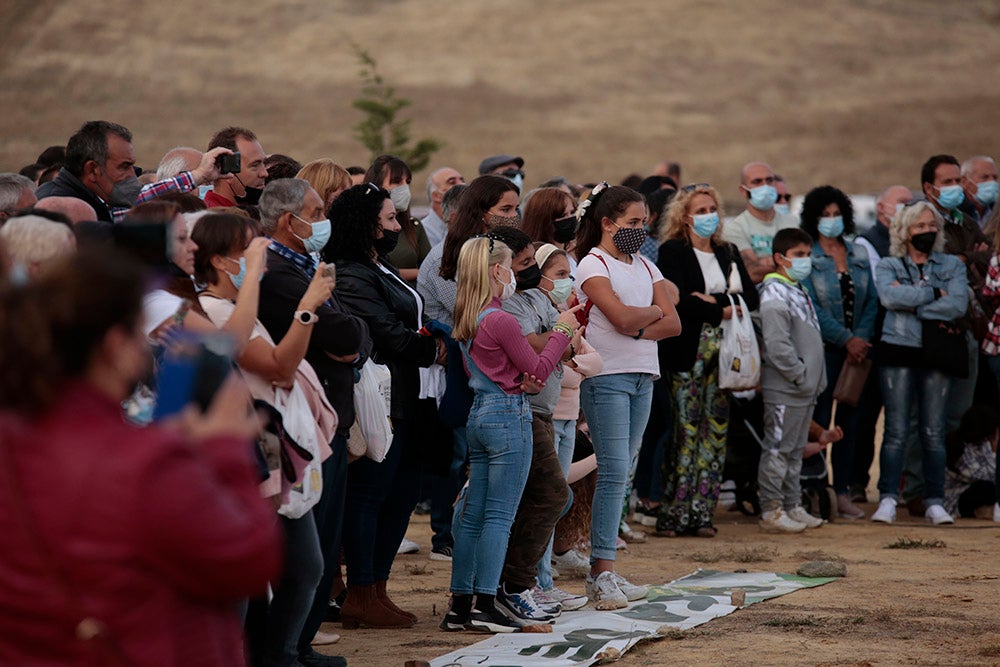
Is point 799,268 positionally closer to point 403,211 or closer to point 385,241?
point 403,211

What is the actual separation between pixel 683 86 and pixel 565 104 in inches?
259

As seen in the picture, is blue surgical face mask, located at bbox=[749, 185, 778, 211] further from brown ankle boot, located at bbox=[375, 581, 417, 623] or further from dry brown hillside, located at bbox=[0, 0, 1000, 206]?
dry brown hillside, located at bbox=[0, 0, 1000, 206]

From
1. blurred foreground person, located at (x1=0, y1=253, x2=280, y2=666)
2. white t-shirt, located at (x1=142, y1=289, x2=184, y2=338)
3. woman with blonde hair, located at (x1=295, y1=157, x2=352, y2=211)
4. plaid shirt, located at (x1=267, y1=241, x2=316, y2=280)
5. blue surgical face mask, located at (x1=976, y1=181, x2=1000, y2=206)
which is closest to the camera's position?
blurred foreground person, located at (x1=0, y1=253, x2=280, y2=666)

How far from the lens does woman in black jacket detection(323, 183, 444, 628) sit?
6.75 metres

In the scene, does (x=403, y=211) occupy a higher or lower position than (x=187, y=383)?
higher

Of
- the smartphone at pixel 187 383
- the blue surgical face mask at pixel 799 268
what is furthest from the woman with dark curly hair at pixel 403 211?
the smartphone at pixel 187 383

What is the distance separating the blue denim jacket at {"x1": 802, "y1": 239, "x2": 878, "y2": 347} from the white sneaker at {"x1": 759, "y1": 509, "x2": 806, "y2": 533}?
56.6 inches

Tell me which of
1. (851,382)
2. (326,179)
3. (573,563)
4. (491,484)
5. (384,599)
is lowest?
(573,563)

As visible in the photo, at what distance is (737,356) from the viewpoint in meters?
9.80

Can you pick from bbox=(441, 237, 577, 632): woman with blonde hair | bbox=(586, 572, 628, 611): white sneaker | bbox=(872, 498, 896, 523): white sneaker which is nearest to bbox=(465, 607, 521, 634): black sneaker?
bbox=(441, 237, 577, 632): woman with blonde hair

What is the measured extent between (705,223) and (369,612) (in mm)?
4064

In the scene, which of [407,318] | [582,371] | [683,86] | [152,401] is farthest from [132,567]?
[683,86]

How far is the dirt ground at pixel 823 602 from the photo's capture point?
252 inches

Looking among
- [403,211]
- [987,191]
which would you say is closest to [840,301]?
[987,191]
